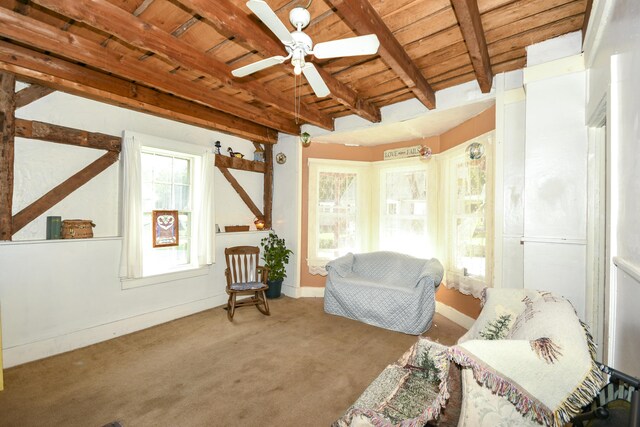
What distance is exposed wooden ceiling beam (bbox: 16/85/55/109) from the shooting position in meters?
2.79

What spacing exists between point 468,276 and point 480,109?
2021 millimetres

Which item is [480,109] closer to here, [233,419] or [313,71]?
[313,71]

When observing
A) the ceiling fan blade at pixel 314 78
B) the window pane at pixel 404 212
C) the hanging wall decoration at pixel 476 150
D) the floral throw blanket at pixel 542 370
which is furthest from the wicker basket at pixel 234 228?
the floral throw blanket at pixel 542 370

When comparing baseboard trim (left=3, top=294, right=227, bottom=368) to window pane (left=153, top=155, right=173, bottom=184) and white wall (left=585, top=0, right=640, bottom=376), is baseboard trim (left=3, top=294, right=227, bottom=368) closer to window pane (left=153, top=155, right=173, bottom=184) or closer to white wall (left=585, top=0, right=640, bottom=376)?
window pane (left=153, top=155, right=173, bottom=184)

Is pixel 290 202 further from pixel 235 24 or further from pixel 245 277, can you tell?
pixel 235 24

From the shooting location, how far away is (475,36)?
2197 mm

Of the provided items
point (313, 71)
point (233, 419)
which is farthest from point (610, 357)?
point (313, 71)

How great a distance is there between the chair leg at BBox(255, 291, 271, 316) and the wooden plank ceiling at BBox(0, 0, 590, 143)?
255 centimetres

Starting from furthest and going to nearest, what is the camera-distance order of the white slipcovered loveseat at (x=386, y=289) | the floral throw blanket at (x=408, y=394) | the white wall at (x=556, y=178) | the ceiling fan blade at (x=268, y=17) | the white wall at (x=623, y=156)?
1. the white slipcovered loveseat at (x=386, y=289)
2. the white wall at (x=556, y=178)
3. the ceiling fan blade at (x=268, y=17)
4. the white wall at (x=623, y=156)
5. the floral throw blanket at (x=408, y=394)

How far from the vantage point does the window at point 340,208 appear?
202 inches

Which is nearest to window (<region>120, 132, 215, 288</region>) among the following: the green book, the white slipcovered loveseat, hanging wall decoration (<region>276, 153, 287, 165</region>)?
the green book

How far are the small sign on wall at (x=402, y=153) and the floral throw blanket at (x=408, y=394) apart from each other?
3.38 m

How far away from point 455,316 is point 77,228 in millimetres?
4540

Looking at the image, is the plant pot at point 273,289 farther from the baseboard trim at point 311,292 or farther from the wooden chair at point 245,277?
the baseboard trim at point 311,292
